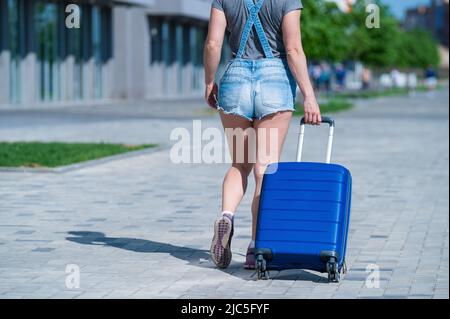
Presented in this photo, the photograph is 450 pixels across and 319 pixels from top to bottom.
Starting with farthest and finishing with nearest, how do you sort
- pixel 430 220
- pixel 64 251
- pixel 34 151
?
1. pixel 34 151
2. pixel 430 220
3. pixel 64 251

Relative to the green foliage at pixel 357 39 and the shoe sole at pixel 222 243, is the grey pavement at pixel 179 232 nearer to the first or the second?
the shoe sole at pixel 222 243

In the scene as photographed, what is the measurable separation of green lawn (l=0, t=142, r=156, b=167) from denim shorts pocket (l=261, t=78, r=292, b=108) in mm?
7319

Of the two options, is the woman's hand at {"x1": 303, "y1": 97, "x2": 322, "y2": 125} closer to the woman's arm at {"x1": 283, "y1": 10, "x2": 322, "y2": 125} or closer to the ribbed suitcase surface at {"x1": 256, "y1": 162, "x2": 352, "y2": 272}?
the woman's arm at {"x1": 283, "y1": 10, "x2": 322, "y2": 125}

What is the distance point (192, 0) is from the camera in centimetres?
5256

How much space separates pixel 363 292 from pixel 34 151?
32.2ft

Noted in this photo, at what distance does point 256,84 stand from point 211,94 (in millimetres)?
A: 349

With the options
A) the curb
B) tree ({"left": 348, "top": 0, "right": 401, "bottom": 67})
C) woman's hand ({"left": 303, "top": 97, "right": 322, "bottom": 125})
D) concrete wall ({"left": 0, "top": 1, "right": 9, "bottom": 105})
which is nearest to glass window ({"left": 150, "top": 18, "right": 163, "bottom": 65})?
tree ({"left": 348, "top": 0, "right": 401, "bottom": 67})

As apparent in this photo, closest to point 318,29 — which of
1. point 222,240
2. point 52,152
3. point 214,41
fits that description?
point 52,152

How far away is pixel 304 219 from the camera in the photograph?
666 centimetres

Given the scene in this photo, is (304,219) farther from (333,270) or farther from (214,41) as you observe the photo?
(214,41)

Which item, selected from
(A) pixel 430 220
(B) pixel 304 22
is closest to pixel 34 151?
(A) pixel 430 220

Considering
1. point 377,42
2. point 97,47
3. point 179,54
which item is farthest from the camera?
point 377,42

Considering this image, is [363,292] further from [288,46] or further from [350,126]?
[350,126]

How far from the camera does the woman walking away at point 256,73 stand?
7.01 meters
